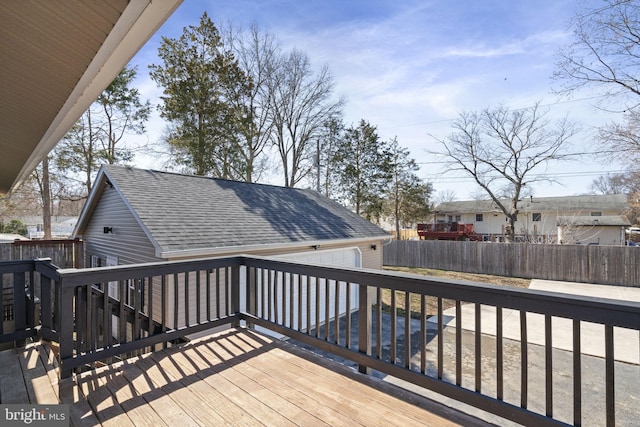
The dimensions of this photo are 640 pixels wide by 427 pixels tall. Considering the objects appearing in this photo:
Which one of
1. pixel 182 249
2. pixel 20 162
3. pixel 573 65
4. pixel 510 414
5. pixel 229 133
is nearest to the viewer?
pixel 510 414

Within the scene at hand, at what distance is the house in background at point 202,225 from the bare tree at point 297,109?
8583mm

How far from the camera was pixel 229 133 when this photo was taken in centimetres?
1625

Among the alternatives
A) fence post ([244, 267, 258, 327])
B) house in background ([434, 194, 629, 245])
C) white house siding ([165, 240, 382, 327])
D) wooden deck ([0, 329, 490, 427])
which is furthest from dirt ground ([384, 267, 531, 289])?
wooden deck ([0, 329, 490, 427])

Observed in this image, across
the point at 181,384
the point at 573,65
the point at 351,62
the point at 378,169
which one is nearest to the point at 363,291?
the point at 181,384

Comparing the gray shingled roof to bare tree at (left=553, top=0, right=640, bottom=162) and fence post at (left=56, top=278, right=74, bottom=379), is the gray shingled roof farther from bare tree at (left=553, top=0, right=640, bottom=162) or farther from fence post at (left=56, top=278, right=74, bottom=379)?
bare tree at (left=553, top=0, right=640, bottom=162)

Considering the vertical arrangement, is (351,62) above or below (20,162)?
above

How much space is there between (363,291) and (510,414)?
48.4 inches

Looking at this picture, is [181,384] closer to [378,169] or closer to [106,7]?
[106,7]

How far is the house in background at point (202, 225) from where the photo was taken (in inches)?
253

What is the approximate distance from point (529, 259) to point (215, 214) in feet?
43.7

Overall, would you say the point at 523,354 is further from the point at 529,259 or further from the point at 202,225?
the point at 529,259

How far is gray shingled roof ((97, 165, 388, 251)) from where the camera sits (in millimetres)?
6476

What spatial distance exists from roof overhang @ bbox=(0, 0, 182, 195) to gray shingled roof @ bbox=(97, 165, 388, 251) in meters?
3.44

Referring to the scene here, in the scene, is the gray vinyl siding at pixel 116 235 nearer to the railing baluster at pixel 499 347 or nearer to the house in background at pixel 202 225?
the house in background at pixel 202 225
